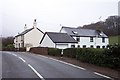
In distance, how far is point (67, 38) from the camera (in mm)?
50281

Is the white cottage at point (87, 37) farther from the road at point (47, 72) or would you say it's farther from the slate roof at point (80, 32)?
the road at point (47, 72)

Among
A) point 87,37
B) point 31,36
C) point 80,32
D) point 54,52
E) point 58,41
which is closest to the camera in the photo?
point 54,52

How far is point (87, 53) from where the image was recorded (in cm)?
1962

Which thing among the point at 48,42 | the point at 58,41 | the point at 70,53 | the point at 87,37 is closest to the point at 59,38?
the point at 58,41

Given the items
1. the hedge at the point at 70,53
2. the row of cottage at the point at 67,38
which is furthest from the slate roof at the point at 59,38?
the hedge at the point at 70,53

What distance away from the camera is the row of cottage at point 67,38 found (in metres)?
48.7

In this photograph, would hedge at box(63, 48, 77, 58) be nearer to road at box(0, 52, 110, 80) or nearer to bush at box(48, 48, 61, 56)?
bush at box(48, 48, 61, 56)

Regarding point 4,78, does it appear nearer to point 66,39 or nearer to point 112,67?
point 112,67

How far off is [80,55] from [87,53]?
240 centimetres

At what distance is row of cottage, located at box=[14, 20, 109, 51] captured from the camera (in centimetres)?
4872

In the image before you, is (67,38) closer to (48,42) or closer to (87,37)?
(48,42)

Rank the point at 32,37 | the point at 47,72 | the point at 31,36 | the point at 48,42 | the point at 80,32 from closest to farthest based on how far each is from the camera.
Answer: the point at 47,72
the point at 48,42
the point at 80,32
the point at 31,36
the point at 32,37

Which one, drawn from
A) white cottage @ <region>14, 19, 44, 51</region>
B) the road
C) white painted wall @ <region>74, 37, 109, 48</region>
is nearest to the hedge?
the road

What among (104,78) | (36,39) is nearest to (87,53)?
(104,78)
